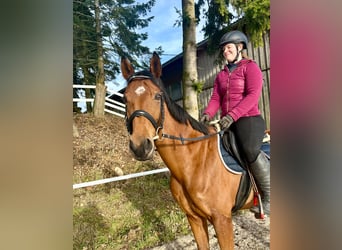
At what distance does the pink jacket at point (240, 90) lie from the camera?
2.58 ft

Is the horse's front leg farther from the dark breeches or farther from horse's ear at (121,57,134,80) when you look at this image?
horse's ear at (121,57,134,80)

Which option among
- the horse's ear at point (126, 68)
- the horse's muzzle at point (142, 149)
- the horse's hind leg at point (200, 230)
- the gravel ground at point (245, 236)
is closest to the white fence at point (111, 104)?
the horse's ear at point (126, 68)

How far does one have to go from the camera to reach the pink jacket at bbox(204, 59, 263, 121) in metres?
0.79

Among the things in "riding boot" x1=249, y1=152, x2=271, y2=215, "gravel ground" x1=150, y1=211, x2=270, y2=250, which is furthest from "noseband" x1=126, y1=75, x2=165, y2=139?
"gravel ground" x1=150, y1=211, x2=270, y2=250

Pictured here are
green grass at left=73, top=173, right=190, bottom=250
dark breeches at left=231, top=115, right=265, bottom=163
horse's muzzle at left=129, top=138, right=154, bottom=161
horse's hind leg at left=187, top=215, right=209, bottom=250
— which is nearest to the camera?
horse's muzzle at left=129, top=138, right=154, bottom=161

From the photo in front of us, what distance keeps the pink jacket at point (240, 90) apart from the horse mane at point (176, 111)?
0.32ft

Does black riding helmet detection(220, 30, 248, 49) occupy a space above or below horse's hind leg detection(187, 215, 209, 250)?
above

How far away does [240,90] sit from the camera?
2.76 ft

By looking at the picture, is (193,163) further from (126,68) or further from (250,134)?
(126,68)

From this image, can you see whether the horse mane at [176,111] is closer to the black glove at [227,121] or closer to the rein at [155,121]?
the rein at [155,121]

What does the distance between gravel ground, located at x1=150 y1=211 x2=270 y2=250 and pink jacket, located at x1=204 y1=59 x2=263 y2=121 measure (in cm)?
48

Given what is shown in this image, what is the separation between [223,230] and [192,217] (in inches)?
5.6
